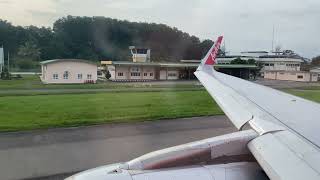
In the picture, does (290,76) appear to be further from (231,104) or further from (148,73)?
(231,104)

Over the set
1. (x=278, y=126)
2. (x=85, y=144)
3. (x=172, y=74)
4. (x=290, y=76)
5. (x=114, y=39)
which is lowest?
(x=85, y=144)

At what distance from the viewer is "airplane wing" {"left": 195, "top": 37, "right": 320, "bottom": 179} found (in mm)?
2248

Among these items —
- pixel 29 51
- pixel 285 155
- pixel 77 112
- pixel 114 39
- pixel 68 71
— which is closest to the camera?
pixel 285 155

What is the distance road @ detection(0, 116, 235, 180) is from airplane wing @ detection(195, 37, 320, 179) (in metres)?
3.07

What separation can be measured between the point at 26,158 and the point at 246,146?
5.66m

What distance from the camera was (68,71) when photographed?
116 ft

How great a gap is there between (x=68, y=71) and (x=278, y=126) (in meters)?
34.0

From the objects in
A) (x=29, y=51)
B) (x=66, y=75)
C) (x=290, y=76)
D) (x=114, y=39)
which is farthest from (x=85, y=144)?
(x=290, y=76)

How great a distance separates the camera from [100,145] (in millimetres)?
8422

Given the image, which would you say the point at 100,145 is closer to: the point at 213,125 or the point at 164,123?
the point at 164,123

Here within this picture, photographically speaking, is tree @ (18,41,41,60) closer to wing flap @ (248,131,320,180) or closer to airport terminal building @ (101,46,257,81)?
airport terminal building @ (101,46,257,81)

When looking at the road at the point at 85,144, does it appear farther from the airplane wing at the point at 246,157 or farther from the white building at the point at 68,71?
the white building at the point at 68,71

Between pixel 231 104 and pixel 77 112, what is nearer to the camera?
pixel 231 104

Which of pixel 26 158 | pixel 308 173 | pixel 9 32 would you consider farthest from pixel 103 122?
pixel 9 32
